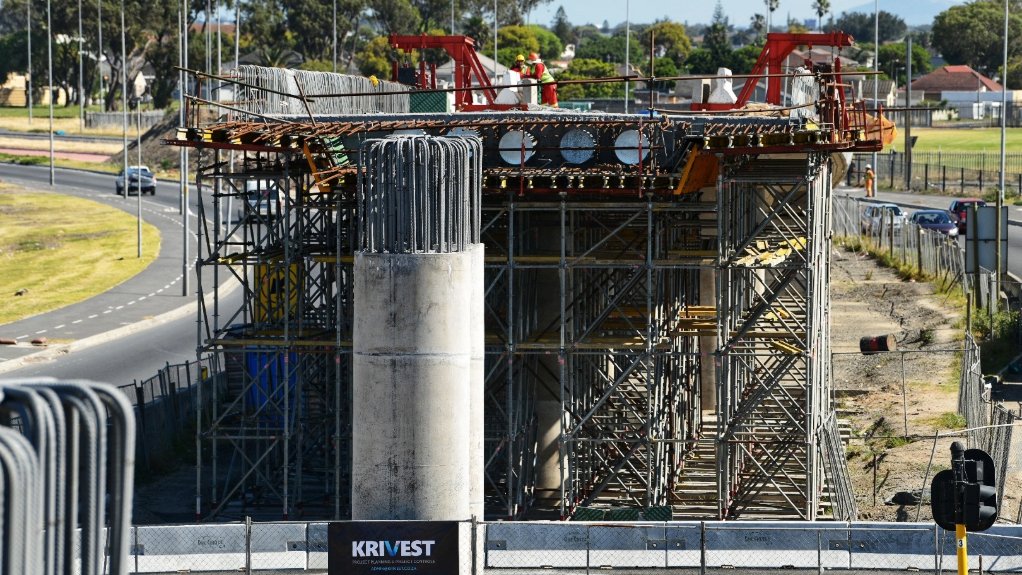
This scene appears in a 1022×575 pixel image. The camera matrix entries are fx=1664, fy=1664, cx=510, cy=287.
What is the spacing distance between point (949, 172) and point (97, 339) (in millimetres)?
67334

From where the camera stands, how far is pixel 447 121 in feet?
102

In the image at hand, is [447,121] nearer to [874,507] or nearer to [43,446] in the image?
[874,507]

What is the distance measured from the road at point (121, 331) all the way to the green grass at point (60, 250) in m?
1.00

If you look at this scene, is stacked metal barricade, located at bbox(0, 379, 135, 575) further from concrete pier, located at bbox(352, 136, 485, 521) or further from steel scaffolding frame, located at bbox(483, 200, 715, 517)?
steel scaffolding frame, located at bbox(483, 200, 715, 517)

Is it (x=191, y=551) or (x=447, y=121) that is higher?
(x=447, y=121)

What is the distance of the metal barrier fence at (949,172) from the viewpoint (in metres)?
95.6

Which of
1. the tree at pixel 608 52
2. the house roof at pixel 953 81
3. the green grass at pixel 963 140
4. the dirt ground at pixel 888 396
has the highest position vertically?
the tree at pixel 608 52

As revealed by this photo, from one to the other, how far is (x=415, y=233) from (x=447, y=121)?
1029 cm

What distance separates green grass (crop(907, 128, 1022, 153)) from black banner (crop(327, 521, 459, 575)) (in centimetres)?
10017

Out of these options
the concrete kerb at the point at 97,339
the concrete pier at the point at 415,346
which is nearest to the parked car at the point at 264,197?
the concrete pier at the point at 415,346

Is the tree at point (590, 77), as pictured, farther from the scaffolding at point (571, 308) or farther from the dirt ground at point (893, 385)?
the scaffolding at point (571, 308)

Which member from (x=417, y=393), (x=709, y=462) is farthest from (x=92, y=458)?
(x=709, y=462)

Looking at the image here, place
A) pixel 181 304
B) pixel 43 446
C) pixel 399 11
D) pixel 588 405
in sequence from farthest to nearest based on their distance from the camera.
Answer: pixel 399 11, pixel 181 304, pixel 588 405, pixel 43 446

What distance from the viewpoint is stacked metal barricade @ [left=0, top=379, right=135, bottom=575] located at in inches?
444
